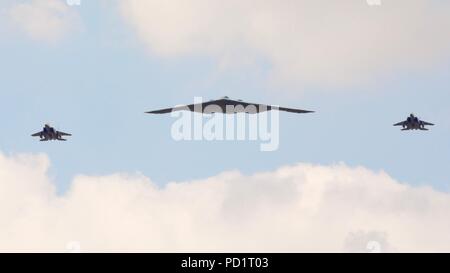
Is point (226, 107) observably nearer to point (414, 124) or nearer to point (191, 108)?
point (191, 108)

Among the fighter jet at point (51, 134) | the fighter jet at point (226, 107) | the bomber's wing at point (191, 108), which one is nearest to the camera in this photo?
the bomber's wing at point (191, 108)

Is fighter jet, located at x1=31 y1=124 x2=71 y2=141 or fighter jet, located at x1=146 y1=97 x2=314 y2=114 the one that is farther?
fighter jet, located at x1=31 y1=124 x2=71 y2=141

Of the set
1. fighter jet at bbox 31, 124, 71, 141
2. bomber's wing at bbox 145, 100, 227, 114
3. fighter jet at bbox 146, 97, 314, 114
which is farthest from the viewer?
fighter jet at bbox 31, 124, 71, 141

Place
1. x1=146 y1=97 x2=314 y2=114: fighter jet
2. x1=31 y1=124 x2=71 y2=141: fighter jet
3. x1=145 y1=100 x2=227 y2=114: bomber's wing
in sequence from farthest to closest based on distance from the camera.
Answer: x1=31 y1=124 x2=71 y2=141: fighter jet
x1=146 y1=97 x2=314 y2=114: fighter jet
x1=145 y1=100 x2=227 y2=114: bomber's wing

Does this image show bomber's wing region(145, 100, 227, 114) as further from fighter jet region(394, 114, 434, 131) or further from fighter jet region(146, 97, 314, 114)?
fighter jet region(394, 114, 434, 131)

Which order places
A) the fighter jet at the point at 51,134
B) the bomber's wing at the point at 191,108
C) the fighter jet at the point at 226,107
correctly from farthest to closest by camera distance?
the fighter jet at the point at 51,134
the fighter jet at the point at 226,107
the bomber's wing at the point at 191,108

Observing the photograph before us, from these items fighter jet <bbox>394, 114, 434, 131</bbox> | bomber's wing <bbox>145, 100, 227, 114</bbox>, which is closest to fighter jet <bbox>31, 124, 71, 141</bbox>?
bomber's wing <bbox>145, 100, 227, 114</bbox>

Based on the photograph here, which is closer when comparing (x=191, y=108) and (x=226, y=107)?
(x=226, y=107)

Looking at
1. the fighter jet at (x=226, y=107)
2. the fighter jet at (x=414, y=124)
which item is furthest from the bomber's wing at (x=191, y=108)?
the fighter jet at (x=414, y=124)

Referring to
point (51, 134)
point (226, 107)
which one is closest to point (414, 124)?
point (226, 107)

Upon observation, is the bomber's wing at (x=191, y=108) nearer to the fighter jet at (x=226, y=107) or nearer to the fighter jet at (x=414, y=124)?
the fighter jet at (x=226, y=107)
